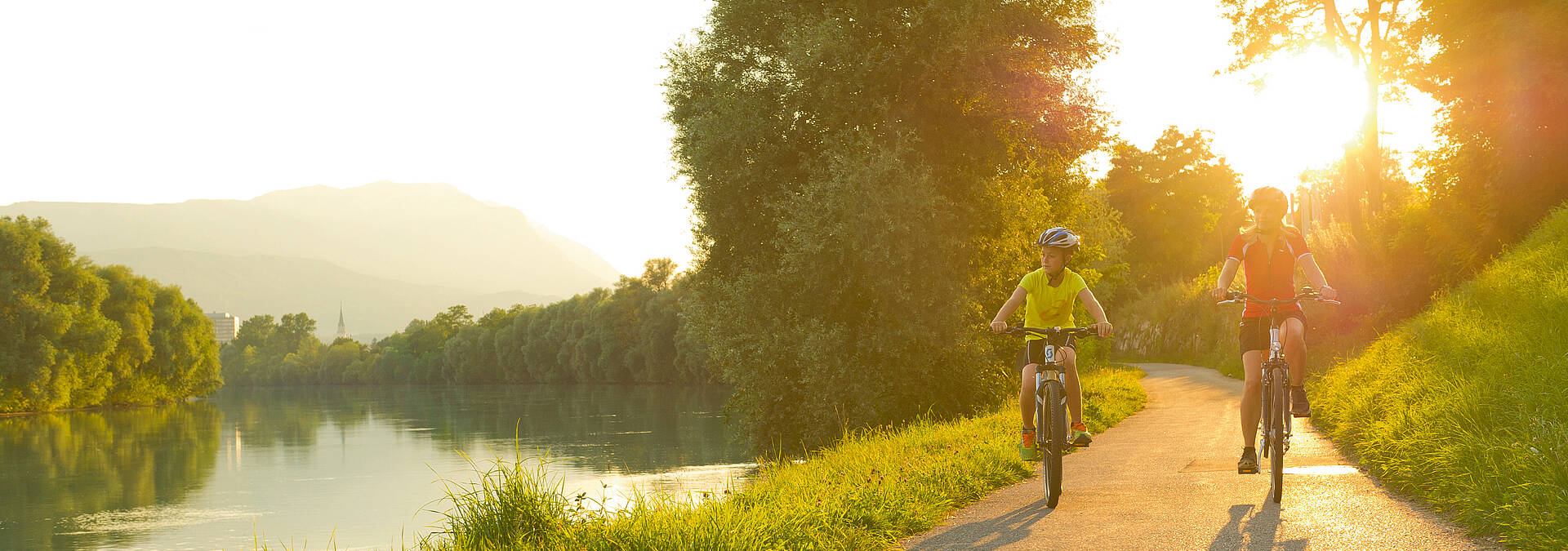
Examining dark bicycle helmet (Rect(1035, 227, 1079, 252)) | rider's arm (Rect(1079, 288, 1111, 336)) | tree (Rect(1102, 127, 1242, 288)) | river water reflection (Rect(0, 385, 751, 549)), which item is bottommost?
river water reflection (Rect(0, 385, 751, 549))

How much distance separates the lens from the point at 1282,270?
6.79 meters

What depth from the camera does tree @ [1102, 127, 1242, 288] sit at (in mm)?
58438

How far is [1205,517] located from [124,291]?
90685mm

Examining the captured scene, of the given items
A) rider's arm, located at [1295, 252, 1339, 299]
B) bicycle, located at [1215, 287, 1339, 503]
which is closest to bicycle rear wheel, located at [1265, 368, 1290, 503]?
bicycle, located at [1215, 287, 1339, 503]

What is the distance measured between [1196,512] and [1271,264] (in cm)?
163

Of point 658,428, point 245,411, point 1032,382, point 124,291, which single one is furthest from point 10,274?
point 1032,382

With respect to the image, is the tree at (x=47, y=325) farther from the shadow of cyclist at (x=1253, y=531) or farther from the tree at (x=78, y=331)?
the shadow of cyclist at (x=1253, y=531)

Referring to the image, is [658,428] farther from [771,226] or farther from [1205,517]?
[1205,517]

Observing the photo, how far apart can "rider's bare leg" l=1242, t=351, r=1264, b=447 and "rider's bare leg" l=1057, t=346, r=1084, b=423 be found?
1.01 meters

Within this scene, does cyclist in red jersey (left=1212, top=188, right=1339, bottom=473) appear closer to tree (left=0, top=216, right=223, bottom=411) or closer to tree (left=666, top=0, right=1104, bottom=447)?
tree (left=666, top=0, right=1104, bottom=447)

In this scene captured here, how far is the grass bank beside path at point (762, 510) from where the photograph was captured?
525 centimetres

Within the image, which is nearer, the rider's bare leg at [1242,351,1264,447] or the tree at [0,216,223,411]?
the rider's bare leg at [1242,351,1264,447]

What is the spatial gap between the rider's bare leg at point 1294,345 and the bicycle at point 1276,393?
40mm

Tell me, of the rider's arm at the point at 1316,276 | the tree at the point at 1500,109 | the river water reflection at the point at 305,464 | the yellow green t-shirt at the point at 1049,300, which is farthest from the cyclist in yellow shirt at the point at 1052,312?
the tree at the point at 1500,109
